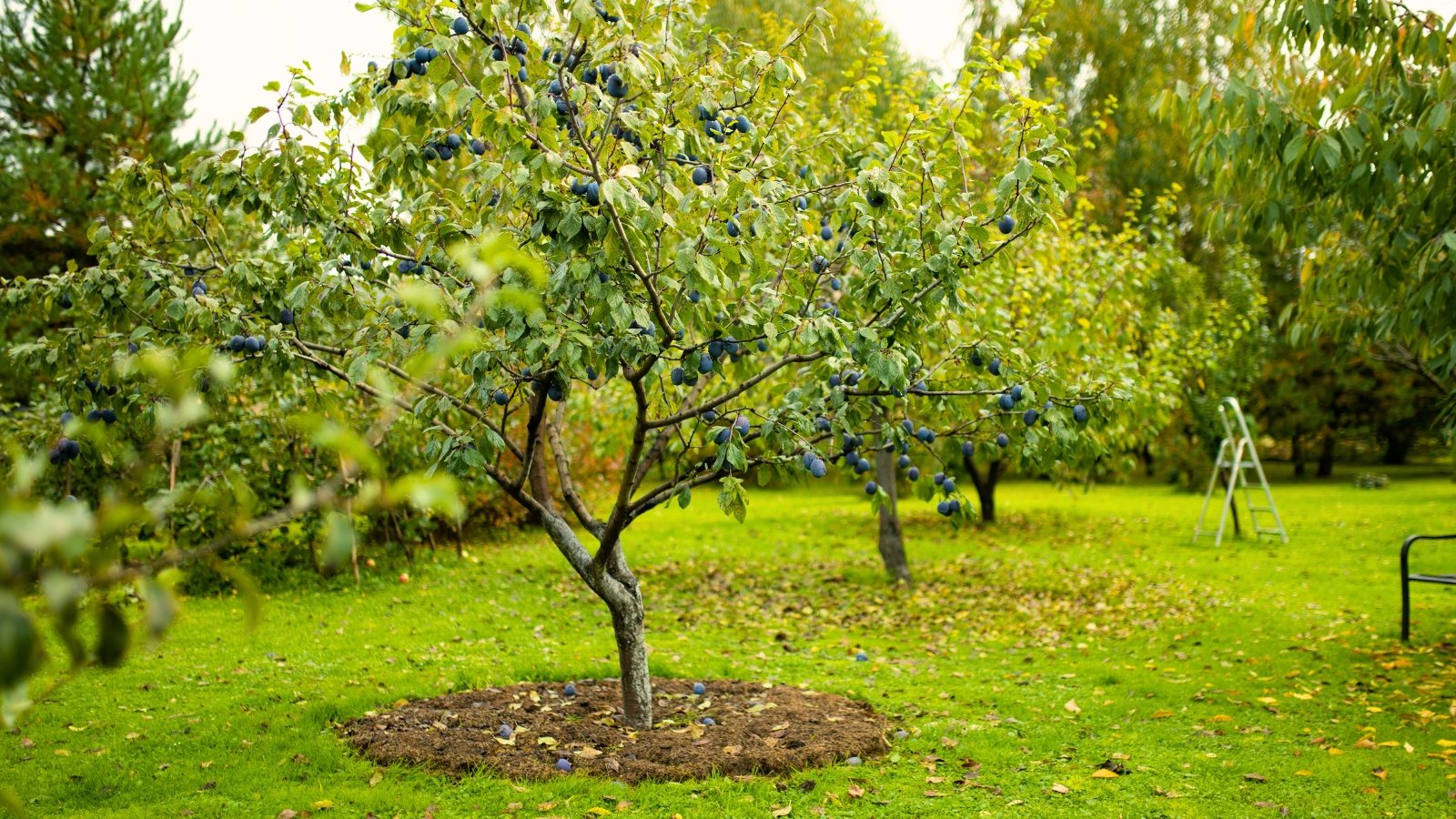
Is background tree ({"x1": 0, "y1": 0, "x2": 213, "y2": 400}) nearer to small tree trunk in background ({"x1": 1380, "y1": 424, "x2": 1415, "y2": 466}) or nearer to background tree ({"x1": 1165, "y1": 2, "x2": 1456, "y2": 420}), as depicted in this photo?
background tree ({"x1": 1165, "y1": 2, "x2": 1456, "y2": 420})

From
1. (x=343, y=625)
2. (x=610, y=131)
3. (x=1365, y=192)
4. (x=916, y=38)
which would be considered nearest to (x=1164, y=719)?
(x=1365, y=192)

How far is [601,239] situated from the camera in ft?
11.8

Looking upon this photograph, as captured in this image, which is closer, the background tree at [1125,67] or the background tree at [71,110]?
the background tree at [71,110]

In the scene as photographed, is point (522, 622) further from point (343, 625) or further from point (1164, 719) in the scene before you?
point (1164, 719)

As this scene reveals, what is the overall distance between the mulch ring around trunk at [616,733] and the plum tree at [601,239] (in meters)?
0.31

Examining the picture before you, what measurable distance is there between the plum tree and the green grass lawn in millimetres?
1382

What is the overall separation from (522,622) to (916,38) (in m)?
17.8

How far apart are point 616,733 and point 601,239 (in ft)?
8.67

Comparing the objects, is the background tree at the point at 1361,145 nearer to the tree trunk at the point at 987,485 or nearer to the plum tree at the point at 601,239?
the plum tree at the point at 601,239

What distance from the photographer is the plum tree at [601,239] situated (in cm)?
362

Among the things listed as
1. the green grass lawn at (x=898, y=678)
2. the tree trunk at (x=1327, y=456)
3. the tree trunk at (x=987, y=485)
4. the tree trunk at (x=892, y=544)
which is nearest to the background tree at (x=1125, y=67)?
the tree trunk at (x=1327, y=456)

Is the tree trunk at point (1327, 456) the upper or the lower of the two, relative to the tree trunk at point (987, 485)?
upper

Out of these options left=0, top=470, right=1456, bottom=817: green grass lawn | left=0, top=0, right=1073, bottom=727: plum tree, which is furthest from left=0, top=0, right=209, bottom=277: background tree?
left=0, top=0, right=1073, bottom=727: plum tree

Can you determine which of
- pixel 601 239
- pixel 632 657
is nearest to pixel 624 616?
pixel 632 657
